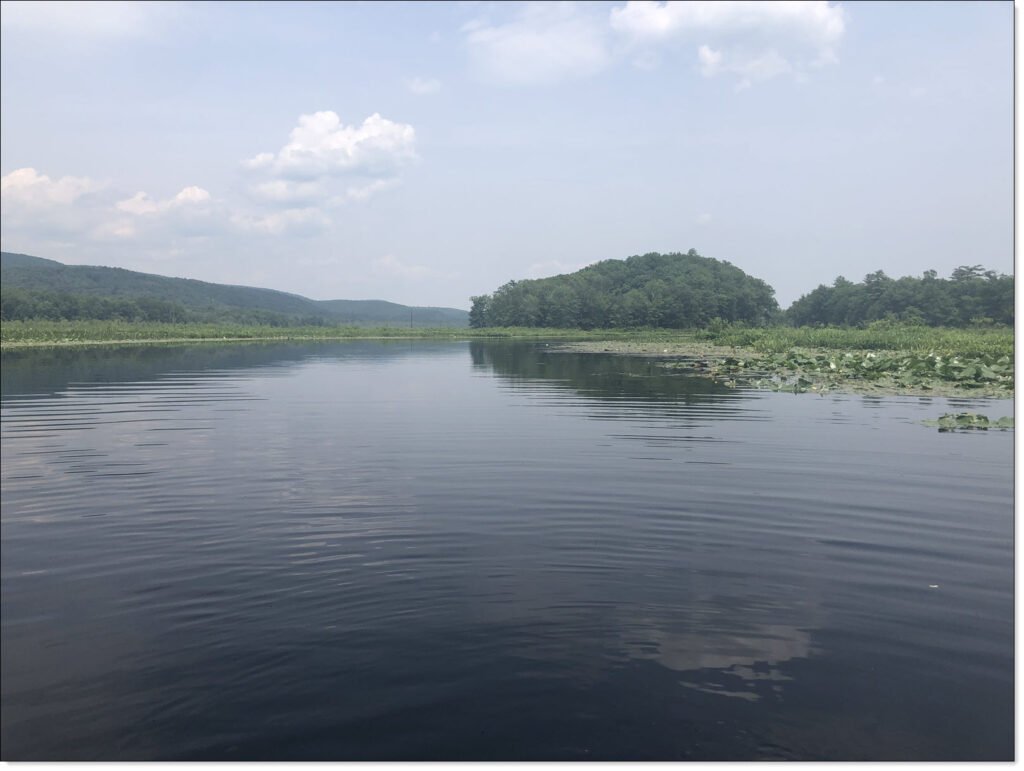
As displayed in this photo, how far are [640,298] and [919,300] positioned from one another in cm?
5838

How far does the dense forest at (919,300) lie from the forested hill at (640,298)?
16.4 meters

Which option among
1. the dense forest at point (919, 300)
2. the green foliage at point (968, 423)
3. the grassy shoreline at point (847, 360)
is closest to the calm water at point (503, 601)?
the green foliage at point (968, 423)

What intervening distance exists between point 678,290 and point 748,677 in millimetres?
134595

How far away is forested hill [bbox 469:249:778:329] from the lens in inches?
5276

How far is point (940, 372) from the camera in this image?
2872 cm

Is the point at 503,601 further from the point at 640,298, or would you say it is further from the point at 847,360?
the point at 640,298

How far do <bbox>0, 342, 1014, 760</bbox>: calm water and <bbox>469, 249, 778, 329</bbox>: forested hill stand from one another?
4804 inches

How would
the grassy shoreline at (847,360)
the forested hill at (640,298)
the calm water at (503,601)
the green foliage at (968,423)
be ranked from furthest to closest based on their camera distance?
the forested hill at (640,298) → the grassy shoreline at (847,360) → the green foliage at (968,423) → the calm water at (503,601)

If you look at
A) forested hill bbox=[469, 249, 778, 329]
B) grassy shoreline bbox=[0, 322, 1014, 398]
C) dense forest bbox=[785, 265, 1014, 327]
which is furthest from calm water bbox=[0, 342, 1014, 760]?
forested hill bbox=[469, 249, 778, 329]

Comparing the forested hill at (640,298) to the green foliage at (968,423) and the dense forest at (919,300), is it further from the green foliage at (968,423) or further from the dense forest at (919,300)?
the green foliage at (968,423)

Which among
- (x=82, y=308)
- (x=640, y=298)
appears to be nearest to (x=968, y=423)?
(x=82, y=308)

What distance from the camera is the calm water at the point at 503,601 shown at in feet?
15.2

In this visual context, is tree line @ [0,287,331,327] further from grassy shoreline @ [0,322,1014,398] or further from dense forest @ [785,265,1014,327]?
dense forest @ [785,265,1014,327]

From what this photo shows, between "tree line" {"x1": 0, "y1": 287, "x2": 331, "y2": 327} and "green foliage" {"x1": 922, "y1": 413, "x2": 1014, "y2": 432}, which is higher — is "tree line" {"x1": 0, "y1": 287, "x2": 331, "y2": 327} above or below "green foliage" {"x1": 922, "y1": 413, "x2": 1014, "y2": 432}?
above
